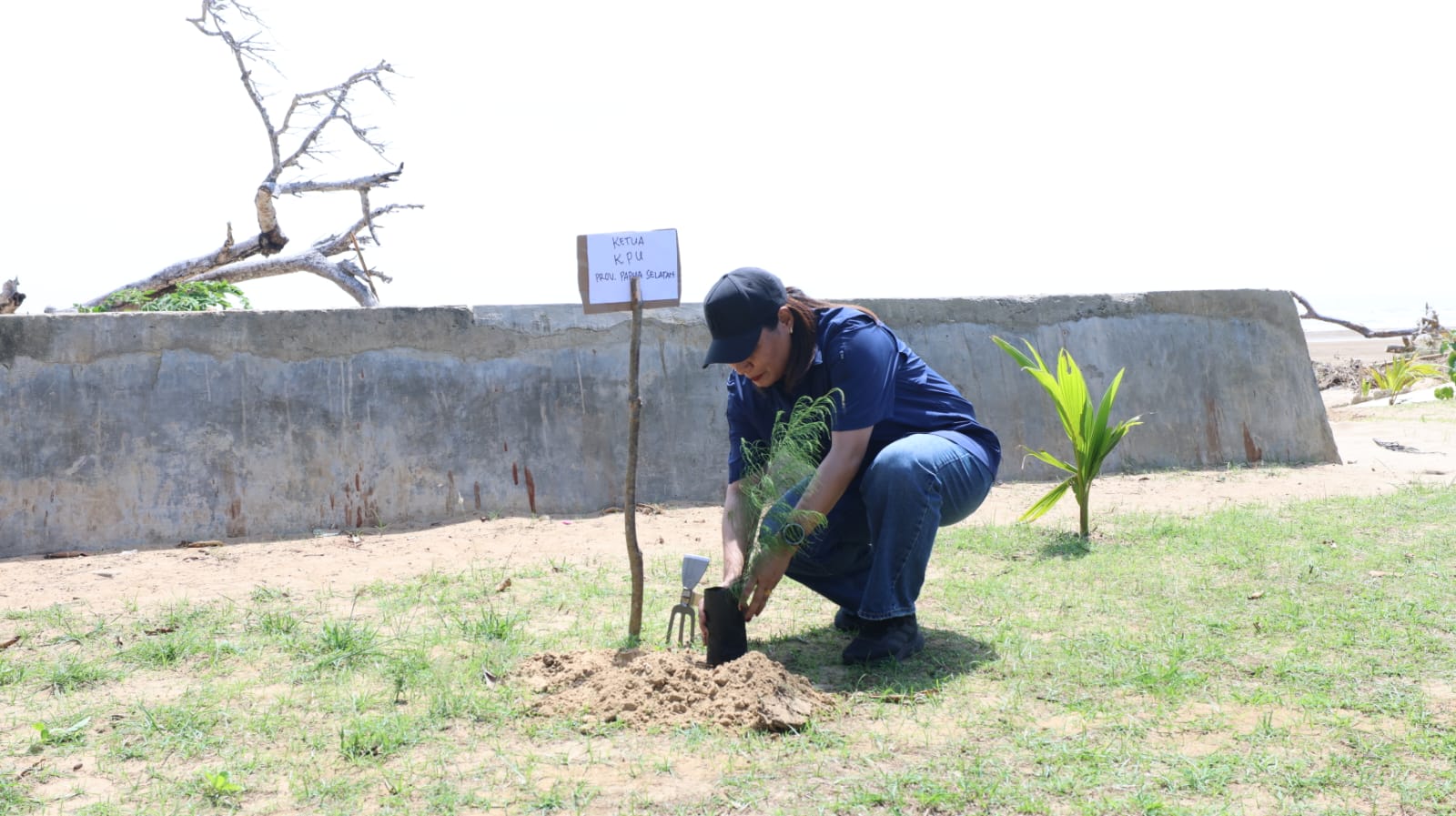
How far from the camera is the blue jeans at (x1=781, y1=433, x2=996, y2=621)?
2938mm

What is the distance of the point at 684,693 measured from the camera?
263 cm

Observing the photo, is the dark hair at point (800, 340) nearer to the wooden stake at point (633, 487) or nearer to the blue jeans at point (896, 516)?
the blue jeans at point (896, 516)

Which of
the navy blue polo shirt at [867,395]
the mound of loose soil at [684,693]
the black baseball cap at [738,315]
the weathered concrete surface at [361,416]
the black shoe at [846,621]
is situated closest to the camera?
the mound of loose soil at [684,693]

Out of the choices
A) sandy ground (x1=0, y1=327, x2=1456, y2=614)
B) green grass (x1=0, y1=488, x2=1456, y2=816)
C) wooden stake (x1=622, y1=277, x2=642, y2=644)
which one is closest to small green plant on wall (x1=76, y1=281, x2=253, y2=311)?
sandy ground (x1=0, y1=327, x2=1456, y2=614)

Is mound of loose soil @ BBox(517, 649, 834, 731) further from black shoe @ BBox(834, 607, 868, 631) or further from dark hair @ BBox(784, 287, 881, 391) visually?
dark hair @ BBox(784, 287, 881, 391)

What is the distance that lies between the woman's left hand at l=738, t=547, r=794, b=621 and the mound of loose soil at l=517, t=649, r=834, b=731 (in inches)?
7.8

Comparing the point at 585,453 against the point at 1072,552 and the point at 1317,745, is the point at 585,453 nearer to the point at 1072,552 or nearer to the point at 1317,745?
the point at 1072,552

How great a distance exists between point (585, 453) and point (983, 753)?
11.6 ft

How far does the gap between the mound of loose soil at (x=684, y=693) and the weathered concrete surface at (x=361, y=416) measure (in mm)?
2684

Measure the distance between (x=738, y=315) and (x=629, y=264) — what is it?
0.71 metres

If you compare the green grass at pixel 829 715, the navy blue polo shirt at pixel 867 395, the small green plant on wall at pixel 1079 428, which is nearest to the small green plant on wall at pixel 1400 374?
the small green plant on wall at pixel 1079 428

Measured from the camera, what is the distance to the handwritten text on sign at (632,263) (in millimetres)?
3412

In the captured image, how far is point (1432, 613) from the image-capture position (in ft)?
10.6

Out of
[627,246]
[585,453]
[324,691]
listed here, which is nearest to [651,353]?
[585,453]
